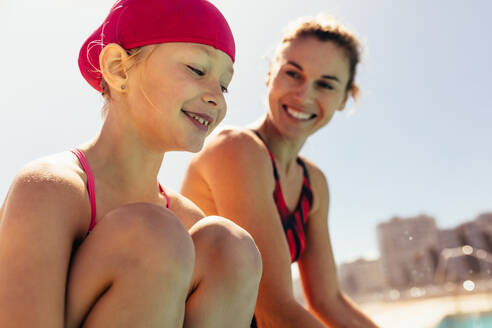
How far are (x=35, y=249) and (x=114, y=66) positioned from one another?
0.68 m

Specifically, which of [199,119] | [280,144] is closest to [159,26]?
[199,119]

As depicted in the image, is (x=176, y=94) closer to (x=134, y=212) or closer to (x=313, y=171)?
(x=134, y=212)

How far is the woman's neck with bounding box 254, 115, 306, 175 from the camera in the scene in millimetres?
2291

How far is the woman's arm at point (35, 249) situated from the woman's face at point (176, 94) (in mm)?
395

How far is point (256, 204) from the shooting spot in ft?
5.98

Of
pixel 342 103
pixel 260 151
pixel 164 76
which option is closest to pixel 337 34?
pixel 342 103

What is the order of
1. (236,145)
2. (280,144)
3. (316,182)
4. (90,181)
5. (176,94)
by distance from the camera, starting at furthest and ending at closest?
(316,182) → (280,144) → (236,145) → (176,94) → (90,181)

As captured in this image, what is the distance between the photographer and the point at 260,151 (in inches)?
77.8

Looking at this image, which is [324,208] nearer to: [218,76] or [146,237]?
[218,76]

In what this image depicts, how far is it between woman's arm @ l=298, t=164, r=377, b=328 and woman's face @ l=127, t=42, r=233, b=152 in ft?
4.24

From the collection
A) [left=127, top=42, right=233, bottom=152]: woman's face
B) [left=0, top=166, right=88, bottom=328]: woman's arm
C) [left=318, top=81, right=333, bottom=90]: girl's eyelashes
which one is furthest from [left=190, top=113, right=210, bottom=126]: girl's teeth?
[left=318, top=81, right=333, bottom=90]: girl's eyelashes

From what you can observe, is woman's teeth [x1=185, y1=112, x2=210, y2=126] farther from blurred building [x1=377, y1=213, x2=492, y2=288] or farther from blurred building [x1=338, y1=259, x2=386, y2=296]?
blurred building [x1=338, y1=259, x2=386, y2=296]

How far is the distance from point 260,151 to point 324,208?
764 mm

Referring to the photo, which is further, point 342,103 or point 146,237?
point 342,103
